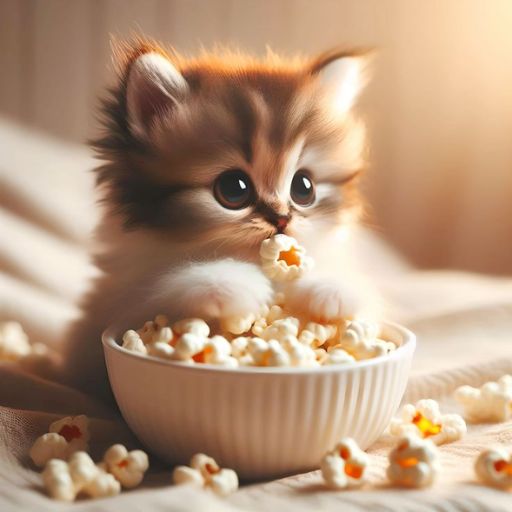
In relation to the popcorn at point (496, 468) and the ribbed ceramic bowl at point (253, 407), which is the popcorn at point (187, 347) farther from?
the popcorn at point (496, 468)

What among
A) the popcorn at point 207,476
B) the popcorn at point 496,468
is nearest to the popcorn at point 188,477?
the popcorn at point 207,476

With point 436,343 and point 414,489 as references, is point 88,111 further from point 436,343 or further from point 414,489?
point 414,489

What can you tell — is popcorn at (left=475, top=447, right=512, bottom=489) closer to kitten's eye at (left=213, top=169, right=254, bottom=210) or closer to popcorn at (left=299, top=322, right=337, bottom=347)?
popcorn at (left=299, top=322, right=337, bottom=347)

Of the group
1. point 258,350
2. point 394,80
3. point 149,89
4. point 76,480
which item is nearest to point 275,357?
point 258,350

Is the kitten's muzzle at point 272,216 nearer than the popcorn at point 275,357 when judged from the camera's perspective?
No

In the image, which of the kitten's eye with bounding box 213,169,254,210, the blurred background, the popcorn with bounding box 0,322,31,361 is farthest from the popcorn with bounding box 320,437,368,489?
the blurred background

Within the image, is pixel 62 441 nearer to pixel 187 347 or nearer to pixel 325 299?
pixel 187 347
